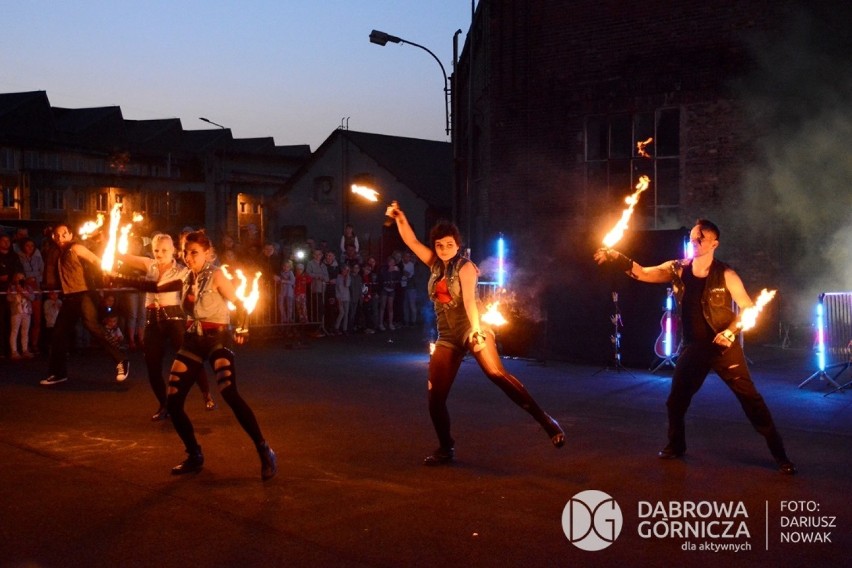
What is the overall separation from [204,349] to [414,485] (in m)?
2.04

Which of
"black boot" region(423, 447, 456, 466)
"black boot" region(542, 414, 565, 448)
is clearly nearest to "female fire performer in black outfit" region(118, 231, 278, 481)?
"black boot" region(423, 447, 456, 466)

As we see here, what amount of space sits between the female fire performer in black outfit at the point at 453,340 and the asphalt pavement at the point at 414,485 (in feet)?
1.19

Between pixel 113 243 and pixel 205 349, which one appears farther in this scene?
pixel 113 243

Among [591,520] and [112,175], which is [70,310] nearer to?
[591,520]

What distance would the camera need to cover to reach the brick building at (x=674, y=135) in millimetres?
17406

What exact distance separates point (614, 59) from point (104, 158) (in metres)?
45.3

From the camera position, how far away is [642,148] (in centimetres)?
1903

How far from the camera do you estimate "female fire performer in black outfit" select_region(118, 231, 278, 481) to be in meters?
7.09

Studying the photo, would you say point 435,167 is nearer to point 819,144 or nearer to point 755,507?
point 819,144

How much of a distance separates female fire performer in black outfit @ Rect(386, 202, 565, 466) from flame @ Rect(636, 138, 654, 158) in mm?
12244

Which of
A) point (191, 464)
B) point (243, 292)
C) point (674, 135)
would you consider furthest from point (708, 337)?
point (674, 135)

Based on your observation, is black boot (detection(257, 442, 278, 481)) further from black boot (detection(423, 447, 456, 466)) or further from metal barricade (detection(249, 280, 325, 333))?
metal barricade (detection(249, 280, 325, 333))

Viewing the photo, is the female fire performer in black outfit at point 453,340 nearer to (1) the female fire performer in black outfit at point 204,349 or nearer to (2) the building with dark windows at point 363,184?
(1) the female fire performer in black outfit at point 204,349

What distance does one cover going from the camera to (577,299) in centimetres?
1522
